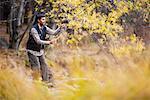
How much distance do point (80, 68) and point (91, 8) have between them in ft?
24.6

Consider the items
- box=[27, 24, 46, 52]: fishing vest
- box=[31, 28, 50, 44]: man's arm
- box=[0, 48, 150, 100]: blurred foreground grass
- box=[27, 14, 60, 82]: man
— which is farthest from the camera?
box=[27, 24, 46, 52]: fishing vest

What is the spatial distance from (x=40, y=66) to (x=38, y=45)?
0.65m

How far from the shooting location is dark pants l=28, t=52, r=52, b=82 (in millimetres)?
10391

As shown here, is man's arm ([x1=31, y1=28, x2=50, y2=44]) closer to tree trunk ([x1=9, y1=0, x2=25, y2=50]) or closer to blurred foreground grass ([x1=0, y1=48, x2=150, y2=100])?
blurred foreground grass ([x1=0, y1=48, x2=150, y2=100])

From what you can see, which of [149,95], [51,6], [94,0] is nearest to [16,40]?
[51,6]

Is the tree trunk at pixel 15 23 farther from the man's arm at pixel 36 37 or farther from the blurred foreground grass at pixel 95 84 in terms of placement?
the blurred foreground grass at pixel 95 84

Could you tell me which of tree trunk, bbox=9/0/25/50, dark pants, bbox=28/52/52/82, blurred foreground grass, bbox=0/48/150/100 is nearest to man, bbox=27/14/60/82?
dark pants, bbox=28/52/52/82

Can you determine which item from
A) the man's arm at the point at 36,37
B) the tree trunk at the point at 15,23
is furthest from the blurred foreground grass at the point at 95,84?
the tree trunk at the point at 15,23

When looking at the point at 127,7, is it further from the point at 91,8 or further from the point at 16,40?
the point at 16,40

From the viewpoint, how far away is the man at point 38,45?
10008 millimetres

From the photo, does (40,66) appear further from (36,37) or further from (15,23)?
(15,23)

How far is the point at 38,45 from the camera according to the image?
402 inches

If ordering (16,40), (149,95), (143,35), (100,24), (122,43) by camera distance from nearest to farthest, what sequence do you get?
1. (149,95)
2. (100,24)
3. (122,43)
4. (16,40)
5. (143,35)

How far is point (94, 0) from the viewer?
43.9 ft
